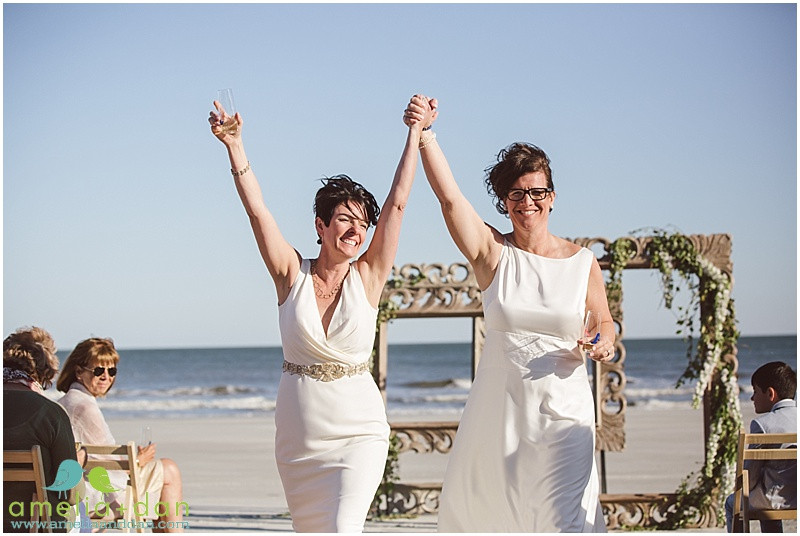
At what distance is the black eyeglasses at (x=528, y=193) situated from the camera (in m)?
4.43

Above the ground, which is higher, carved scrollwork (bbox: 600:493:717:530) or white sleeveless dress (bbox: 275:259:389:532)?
white sleeveless dress (bbox: 275:259:389:532)

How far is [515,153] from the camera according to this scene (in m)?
4.50

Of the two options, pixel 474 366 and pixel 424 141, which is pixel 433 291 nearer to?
pixel 474 366

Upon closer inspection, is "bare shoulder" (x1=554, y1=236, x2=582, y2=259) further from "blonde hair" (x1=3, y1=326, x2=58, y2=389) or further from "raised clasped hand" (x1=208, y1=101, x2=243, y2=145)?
"blonde hair" (x1=3, y1=326, x2=58, y2=389)

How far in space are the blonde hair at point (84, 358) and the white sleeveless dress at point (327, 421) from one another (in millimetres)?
2161

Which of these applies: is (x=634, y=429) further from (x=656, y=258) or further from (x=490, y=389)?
(x=490, y=389)

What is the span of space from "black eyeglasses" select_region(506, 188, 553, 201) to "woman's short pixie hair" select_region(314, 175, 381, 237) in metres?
0.59

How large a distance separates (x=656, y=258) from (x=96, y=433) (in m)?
4.80

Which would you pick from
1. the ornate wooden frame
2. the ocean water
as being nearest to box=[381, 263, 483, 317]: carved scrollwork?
the ornate wooden frame

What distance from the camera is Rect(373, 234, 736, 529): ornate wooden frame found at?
8609 mm

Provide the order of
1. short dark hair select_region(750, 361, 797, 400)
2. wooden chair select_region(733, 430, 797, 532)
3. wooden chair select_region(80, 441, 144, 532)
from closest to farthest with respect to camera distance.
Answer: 1. wooden chair select_region(80, 441, 144, 532)
2. wooden chair select_region(733, 430, 797, 532)
3. short dark hair select_region(750, 361, 797, 400)

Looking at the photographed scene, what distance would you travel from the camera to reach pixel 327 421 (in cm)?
412

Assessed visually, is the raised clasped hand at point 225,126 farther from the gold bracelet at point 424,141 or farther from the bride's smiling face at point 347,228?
the gold bracelet at point 424,141

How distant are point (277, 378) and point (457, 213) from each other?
3680 centimetres
